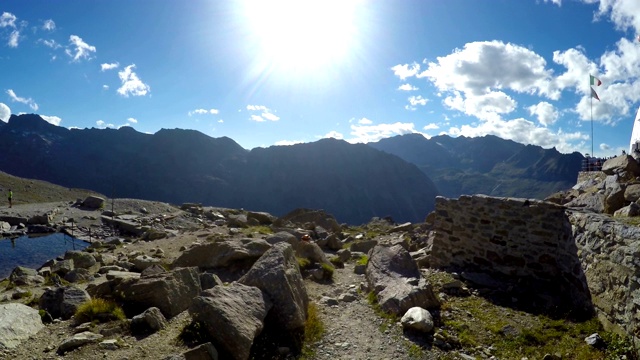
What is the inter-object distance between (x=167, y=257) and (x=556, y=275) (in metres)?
19.3

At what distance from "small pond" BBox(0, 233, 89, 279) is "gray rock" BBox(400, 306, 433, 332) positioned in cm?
2785

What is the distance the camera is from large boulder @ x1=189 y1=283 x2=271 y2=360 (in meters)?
7.54

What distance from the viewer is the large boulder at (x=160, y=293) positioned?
1000 centimetres

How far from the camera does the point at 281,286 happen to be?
967cm

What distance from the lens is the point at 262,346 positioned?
8.47 m

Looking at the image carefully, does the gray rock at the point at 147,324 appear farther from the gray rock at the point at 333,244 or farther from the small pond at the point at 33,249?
the small pond at the point at 33,249

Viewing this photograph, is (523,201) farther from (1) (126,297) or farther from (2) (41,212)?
(2) (41,212)

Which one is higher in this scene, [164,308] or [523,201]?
[523,201]

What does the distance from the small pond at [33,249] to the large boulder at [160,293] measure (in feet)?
69.6

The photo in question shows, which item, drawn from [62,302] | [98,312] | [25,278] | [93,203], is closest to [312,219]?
[25,278]

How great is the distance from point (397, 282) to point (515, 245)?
4.62m

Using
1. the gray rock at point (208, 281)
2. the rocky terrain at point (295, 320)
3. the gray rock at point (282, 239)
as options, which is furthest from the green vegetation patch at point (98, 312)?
the gray rock at point (282, 239)

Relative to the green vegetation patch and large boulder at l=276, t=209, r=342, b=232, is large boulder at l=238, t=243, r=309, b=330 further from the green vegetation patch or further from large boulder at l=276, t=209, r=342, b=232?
large boulder at l=276, t=209, r=342, b=232

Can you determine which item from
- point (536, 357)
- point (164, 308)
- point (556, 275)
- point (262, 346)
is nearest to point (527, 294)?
point (556, 275)
